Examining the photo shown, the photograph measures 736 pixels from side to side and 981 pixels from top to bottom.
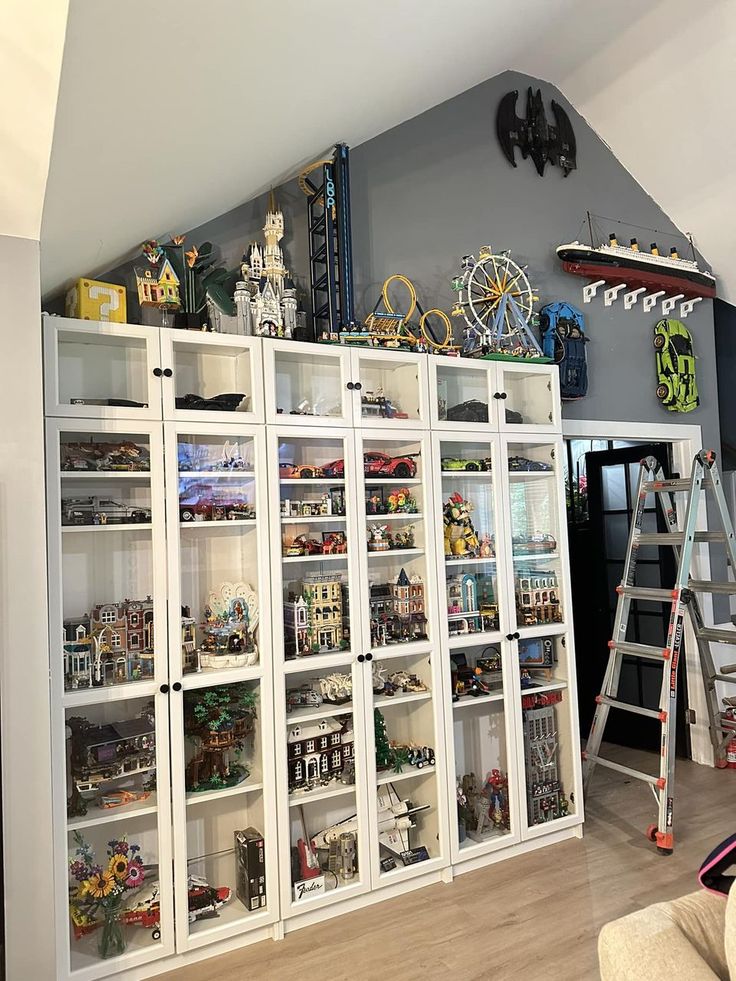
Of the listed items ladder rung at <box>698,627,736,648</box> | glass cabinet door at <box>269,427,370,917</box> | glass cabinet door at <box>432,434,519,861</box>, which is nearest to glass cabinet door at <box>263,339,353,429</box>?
glass cabinet door at <box>269,427,370,917</box>

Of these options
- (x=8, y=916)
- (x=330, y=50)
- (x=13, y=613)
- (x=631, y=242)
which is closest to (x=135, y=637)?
(x=13, y=613)

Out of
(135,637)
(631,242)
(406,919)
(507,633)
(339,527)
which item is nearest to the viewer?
(135,637)

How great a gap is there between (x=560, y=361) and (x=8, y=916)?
3.24m

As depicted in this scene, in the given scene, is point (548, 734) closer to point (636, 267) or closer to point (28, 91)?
point (636, 267)

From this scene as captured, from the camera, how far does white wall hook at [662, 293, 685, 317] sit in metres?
4.35

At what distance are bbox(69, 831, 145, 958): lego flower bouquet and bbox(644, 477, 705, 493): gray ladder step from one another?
2996mm

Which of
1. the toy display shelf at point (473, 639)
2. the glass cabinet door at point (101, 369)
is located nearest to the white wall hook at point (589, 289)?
the toy display shelf at point (473, 639)

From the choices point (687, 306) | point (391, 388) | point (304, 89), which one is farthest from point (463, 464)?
point (687, 306)

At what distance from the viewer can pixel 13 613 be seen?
213cm

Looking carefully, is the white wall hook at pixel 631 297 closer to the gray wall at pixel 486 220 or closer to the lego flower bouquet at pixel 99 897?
the gray wall at pixel 486 220

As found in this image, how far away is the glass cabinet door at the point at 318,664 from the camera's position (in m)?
2.74

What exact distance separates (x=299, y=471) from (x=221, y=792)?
119 centimetres

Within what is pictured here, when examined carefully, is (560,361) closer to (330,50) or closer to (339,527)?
(339,527)

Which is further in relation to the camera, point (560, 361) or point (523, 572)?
point (560, 361)
